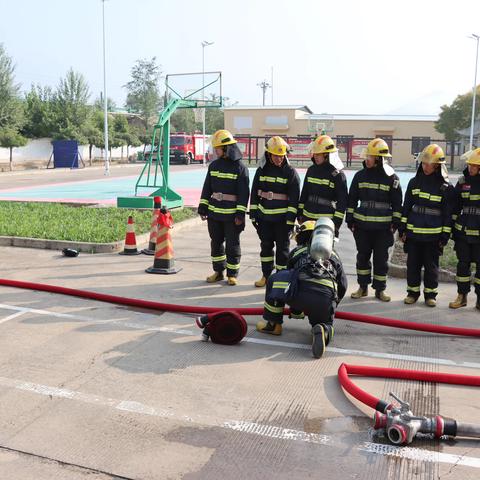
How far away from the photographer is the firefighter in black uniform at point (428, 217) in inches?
259

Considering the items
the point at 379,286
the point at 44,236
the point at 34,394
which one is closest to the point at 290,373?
the point at 34,394

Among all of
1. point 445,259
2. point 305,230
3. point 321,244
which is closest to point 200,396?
point 321,244

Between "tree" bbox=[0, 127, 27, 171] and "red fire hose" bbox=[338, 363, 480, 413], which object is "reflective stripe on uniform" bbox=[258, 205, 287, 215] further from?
"tree" bbox=[0, 127, 27, 171]

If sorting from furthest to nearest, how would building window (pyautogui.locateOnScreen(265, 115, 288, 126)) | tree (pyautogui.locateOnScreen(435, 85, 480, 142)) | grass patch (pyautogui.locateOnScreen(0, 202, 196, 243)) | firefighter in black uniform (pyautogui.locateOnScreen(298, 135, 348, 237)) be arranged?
building window (pyautogui.locateOnScreen(265, 115, 288, 126)) → tree (pyautogui.locateOnScreen(435, 85, 480, 142)) → grass patch (pyautogui.locateOnScreen(0, 202, 196, 243)) → firefighter in black uniform (pyautogui.locateOnScreen(298, 135, 348, 237))

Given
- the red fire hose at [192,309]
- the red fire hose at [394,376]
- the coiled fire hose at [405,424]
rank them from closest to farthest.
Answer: the coiled fire hose at [405,424] < the red fire hose at [394,376] < the red fire hose at [192,309]

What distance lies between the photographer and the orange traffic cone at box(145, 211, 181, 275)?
816 cm

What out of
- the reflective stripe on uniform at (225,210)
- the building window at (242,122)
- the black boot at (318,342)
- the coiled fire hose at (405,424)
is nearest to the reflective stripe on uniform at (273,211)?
the reflective stripe on uniform at (225,210)

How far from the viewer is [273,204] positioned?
7.29 metres

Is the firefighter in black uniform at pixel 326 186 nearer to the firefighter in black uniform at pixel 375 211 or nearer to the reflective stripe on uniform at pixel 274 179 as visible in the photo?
the firefighter in black uniform at pixel 375 211

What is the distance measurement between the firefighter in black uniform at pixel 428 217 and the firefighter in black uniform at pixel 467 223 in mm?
144

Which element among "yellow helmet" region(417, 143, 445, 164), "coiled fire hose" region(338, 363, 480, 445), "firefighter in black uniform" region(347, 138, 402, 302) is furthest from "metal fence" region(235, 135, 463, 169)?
"coiled fire hose" region(338, 363, 480, 445)

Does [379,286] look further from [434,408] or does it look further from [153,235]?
[153,235]

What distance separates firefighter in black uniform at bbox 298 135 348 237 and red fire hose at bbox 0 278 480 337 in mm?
1396

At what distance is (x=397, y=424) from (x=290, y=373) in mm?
1325
